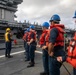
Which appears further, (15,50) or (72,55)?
(15,50)

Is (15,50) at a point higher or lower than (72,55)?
lower

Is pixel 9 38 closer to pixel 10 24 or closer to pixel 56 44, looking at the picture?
pixel 56 44

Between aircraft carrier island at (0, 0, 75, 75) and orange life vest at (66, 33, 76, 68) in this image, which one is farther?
aircraft carrier island at (0, 0, 75, 75)

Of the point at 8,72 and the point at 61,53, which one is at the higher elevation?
the point at 61,53

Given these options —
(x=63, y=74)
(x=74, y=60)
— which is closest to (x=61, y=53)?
(x=74, y=60)

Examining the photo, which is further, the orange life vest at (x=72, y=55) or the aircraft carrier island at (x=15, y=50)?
the aircraft carrier island at (x=15, y=50)

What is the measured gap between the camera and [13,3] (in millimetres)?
53469

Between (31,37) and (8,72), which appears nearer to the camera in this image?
(8,72)

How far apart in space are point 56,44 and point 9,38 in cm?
936

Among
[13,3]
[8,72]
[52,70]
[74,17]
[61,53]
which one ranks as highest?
[13,3]

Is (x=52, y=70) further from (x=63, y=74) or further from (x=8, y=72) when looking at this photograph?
(x=8, y=72)

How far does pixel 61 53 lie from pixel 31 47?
16.5 ft

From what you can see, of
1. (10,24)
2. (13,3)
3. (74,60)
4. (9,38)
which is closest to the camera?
(74,60)

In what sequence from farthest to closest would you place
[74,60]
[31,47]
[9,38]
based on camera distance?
[9,38] → [31,47] → [74,60]
